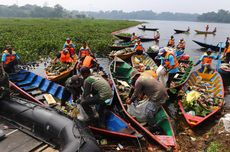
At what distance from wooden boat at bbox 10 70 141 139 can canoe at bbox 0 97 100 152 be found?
1183 millimetres

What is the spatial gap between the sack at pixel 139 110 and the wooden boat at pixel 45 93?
0.61 m

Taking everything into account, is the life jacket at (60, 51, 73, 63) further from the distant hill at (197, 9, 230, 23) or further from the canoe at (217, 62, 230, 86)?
the distant hill at (197, 9, 230, 23)

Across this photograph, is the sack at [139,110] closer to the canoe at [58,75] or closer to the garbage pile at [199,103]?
the garbage pile at [199,103]

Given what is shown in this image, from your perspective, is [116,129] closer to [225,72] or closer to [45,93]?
[45,93]

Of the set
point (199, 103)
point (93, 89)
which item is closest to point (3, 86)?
point (93, 89)

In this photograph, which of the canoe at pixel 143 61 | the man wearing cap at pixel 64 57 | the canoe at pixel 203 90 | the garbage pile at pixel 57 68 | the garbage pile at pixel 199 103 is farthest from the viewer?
the canoe at pixel 143 61

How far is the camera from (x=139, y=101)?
7734 millimetres

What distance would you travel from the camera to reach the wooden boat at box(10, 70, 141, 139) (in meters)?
6.43

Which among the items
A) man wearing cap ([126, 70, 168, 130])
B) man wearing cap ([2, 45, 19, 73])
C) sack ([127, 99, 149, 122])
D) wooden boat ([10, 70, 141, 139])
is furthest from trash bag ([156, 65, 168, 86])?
man wearing cap ([2, 45, 19, 73])

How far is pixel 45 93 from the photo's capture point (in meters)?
9.45

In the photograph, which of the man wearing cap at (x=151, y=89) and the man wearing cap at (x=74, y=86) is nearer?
the man wearing cap at (x=151, y=89)

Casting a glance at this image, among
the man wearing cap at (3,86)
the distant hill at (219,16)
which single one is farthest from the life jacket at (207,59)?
the distant hill at (219,16)

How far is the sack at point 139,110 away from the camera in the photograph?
699cm

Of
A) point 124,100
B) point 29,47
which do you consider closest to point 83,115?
point 124,100
